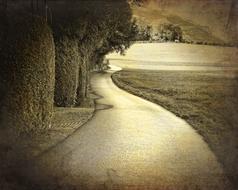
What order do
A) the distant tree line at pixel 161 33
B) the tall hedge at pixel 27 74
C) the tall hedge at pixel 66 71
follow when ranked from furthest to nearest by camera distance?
1. the tall hedge at pixel 66 71
2. the distant tree line at pixel 161 33
3. the tall hedge at pixel 27 74

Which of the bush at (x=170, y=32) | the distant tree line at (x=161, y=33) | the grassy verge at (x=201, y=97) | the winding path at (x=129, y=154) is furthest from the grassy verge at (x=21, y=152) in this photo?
the bush at (x=170, y=32)

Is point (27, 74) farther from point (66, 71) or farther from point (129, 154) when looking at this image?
point (129, 154)

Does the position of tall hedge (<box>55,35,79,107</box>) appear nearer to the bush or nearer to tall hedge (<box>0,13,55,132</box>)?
tall hedge (<box>0,13,55,132</box>)

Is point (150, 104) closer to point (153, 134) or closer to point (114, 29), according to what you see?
point (153, 134)

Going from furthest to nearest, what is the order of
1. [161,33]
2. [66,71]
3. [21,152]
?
[66,71] → [161,33] → [21,152]

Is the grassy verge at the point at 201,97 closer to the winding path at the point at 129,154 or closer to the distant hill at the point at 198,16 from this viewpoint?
the winding path at the point at 129,154

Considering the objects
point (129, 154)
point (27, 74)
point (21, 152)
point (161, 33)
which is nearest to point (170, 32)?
point (161, 33)

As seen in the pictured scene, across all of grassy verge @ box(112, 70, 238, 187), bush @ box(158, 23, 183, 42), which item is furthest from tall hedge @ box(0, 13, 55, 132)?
bush @ box(158, 23, 183, 42)

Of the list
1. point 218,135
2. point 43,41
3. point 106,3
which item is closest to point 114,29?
point 106,3
